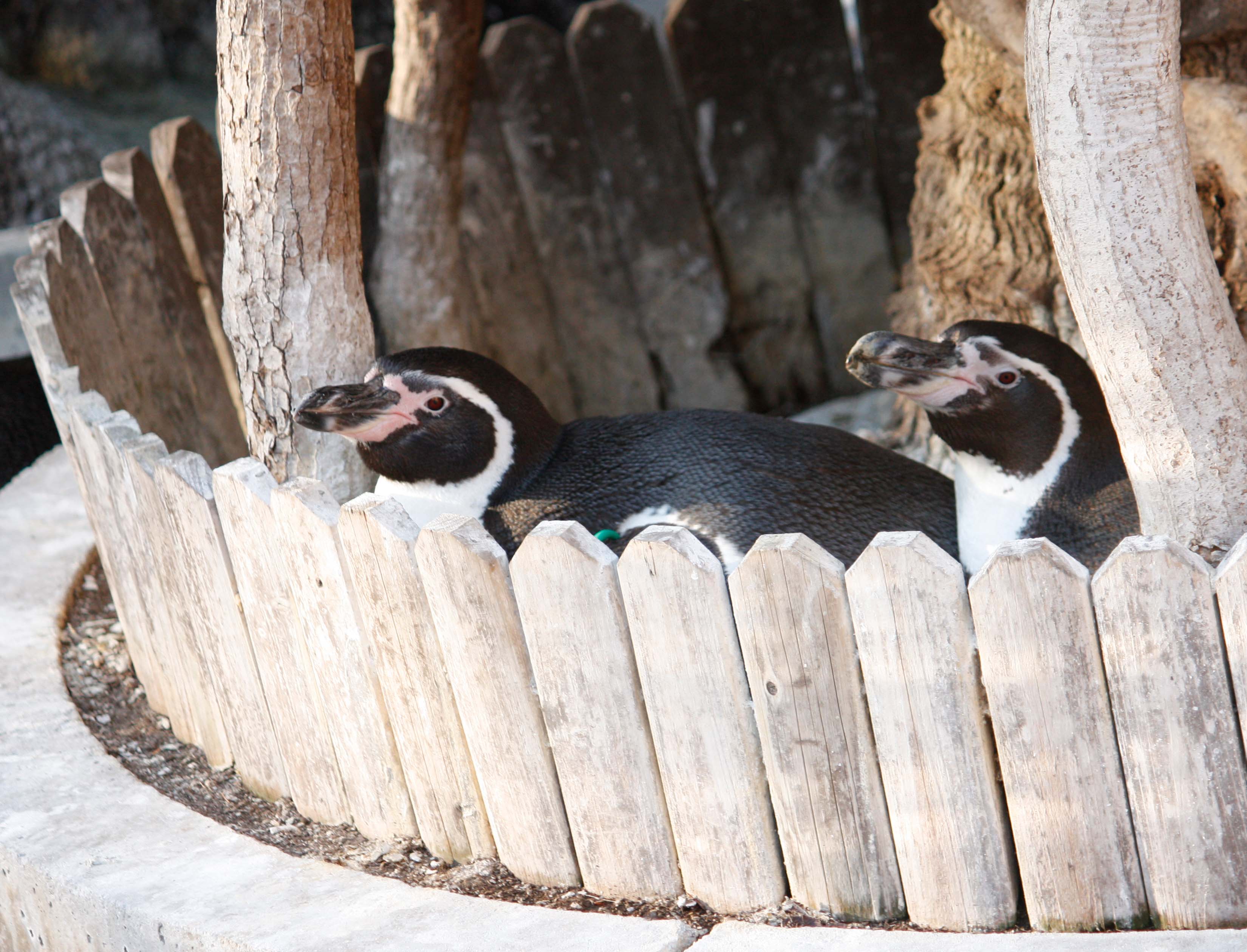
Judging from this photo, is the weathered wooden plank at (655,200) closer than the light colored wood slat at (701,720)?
No

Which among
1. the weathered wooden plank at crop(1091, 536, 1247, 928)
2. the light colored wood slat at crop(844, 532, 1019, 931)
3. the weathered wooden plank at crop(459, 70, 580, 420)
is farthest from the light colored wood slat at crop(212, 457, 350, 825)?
the weathered wooden plank at crop(459, 70, 580, 420)

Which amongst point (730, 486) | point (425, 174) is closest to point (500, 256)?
point (425, 174)

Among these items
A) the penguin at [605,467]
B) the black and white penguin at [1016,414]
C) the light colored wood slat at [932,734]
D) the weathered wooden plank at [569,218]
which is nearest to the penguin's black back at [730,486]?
the penguin at [605,467]

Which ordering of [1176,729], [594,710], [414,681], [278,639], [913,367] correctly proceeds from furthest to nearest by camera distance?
[913,367]
[278,639]
[414,681]
[594,710]
[1176,729]

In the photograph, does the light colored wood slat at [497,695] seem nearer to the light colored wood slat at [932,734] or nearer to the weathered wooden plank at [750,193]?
the light colored wood slat at [932,734]

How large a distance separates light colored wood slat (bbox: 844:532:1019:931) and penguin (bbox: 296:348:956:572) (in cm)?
71

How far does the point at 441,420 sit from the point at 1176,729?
1484mm

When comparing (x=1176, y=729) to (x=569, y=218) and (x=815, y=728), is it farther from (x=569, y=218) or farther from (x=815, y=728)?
(x=569, y=218)

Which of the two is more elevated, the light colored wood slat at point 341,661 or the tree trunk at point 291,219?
the tree trunk at point 291,219

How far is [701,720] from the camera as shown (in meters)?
1.65

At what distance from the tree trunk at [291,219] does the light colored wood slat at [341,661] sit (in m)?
0.70

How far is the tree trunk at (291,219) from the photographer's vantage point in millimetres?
2377

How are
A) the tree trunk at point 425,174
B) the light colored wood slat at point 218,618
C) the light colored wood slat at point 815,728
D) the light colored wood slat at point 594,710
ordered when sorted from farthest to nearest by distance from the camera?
the tree trunk at point 425,174, the light colored wood slat at point 218,618, the light colored wood slat at point 594,710, the light colored wood slat at point 815,728

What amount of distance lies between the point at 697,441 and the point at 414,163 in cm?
165
